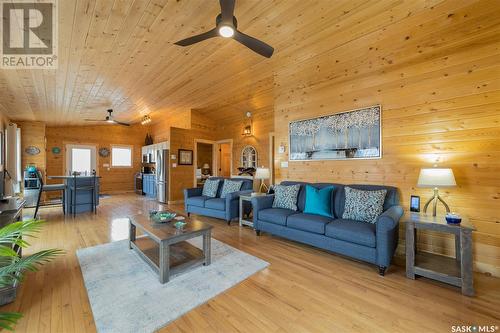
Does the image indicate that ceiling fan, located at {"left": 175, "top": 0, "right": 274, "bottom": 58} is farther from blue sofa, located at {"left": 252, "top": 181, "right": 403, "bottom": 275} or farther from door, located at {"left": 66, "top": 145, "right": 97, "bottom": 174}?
door, located at {"left": 66, "top": 145, "right": 97, "bottom": 174}

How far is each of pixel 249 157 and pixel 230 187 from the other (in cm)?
219

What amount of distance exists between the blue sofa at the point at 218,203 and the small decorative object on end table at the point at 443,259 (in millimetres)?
2812

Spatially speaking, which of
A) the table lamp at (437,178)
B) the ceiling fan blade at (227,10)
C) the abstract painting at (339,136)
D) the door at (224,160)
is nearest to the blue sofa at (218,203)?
the abstract painting at (339,136)

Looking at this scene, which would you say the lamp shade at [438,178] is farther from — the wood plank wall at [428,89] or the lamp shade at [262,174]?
the lamp shade at [262,174]

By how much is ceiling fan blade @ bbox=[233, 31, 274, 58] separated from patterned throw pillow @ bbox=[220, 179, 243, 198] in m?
2.79

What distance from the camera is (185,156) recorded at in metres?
7.11

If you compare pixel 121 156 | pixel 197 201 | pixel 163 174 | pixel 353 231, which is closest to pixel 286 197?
pixel 353 231

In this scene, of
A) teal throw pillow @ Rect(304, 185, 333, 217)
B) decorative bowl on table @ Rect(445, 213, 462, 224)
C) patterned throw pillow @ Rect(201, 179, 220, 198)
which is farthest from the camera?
patterned throw pillow @ Rect(201, 179, 220, 198)

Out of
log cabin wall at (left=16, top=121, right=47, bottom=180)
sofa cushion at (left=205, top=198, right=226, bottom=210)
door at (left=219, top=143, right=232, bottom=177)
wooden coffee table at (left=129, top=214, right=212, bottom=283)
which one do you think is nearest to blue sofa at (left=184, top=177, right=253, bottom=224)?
sofa cushion at (left=205, top=198, right=226, bottom=210)

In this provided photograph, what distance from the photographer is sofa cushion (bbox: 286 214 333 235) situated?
2891mm

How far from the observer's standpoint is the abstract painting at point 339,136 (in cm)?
331

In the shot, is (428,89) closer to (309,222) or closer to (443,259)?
(443,259)

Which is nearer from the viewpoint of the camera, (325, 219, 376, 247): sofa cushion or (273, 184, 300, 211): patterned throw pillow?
(325, 219, 376, 247): sofa cushion

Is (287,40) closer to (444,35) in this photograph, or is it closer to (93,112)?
(444,35)
